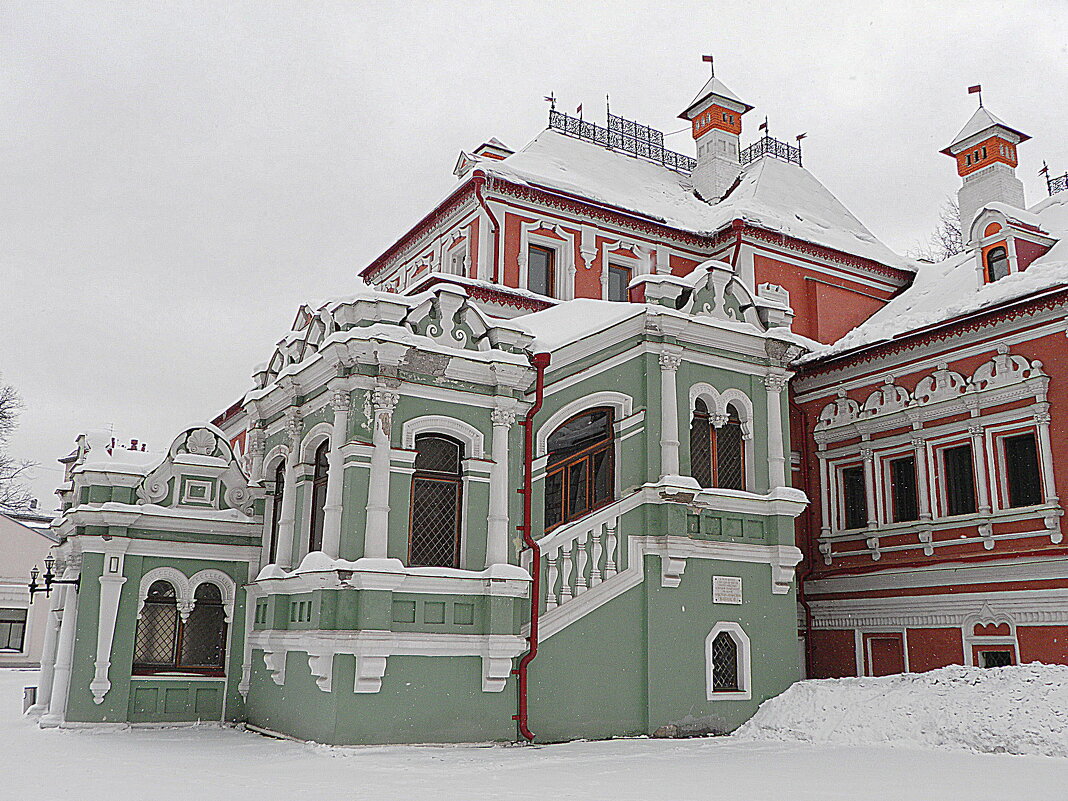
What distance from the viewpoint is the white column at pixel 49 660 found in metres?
14.5

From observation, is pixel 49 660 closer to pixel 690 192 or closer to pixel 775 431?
pixel 775 431

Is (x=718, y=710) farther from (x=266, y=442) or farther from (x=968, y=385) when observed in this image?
(x=266, y=442)

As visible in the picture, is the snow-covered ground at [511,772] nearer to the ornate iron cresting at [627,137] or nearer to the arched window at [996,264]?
the arched window at [996,264]

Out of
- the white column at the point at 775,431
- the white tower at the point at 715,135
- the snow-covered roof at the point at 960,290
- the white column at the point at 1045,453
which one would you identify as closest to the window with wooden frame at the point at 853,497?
the snow-covered roof at the point at 960,290

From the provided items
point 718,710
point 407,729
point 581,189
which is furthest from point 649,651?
point 581,189

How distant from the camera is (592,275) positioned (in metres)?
19.0

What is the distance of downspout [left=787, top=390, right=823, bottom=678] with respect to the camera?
16.2 m

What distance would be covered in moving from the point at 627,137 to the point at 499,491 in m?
13.1

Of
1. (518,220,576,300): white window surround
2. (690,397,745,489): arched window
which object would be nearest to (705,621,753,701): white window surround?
(690,397,745,489): arched window

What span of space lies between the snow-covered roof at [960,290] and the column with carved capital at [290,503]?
28.7ft

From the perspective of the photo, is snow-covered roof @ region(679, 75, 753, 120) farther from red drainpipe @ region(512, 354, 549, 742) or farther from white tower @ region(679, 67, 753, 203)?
red drainpipe @ region(512, 354, 549, 742)

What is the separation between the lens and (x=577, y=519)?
12.8m

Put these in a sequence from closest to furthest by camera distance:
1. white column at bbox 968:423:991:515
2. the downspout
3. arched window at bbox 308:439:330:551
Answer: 1. arched window at bbox 308:439:330:551
2. white column at bbox 968:423:991:515
3. the downspout

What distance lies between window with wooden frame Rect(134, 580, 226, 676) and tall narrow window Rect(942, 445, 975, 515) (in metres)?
10.5
